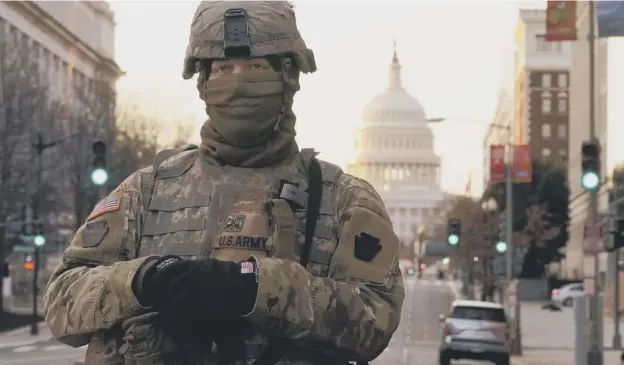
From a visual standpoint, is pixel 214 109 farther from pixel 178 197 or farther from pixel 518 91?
pixel 518 91

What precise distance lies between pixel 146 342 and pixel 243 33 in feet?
2.96

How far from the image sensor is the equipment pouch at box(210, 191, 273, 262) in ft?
11.9

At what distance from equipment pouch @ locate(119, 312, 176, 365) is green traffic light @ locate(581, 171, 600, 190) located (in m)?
20.0

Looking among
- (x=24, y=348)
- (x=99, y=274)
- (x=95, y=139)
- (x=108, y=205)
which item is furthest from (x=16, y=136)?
(x=99, y=274)

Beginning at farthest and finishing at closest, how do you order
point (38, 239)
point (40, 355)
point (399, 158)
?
1. point (399, 158)
2. point (38, 239)
3. point (40, 355)

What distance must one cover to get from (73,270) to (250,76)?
73cm

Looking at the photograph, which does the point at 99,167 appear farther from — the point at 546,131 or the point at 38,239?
the point at 546,131

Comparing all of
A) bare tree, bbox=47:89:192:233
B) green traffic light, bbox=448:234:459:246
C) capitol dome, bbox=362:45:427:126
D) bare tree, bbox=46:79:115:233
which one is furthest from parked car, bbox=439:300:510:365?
capitol dome, bbox=362:45:427:126

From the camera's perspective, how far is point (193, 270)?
3350 mm

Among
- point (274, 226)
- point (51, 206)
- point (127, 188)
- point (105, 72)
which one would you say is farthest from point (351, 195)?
point (105, 72)

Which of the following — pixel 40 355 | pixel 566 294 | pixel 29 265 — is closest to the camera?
pixel 40 355

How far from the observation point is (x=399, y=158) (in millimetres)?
187125

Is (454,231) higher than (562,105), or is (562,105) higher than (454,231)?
(562,105)

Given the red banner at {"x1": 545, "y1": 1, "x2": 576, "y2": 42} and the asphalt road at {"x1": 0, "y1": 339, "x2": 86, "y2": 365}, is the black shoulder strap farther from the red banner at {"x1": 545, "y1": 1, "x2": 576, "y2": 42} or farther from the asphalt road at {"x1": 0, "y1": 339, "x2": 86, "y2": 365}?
the red banner at {"x1": 545, "y1": 1, "x2": 576, "y2": 42}
